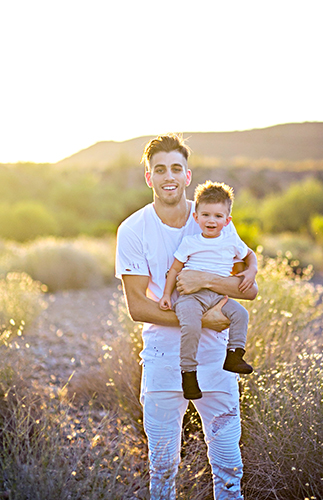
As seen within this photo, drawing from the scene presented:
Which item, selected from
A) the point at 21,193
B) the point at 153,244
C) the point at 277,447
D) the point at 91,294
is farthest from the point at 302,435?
the point at 21,193

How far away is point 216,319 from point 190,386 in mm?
419

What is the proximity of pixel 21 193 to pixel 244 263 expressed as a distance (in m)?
28.8

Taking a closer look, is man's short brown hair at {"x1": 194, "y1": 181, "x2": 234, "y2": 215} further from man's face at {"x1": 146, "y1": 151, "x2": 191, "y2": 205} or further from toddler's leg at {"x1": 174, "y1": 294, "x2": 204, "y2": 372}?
toddler's leg at {"x1": 174, "y1": 294, "x2": 204, "y2": 372}

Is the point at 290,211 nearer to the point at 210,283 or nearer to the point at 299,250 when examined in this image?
the point at 299,250

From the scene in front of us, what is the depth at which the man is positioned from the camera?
2703mm

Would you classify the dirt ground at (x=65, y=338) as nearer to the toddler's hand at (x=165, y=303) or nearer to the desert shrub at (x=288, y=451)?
the toddler's hand at (x=165, y=303)

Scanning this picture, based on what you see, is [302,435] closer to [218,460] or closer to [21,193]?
[218,460]

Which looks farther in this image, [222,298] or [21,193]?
[21,193]

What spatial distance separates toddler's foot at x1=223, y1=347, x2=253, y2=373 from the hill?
277ft

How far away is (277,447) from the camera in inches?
113

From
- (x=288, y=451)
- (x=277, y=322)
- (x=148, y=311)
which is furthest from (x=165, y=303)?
(x=277, y=322)

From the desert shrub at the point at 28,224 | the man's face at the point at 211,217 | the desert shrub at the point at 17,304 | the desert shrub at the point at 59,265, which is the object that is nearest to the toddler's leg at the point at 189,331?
the man's face at the point at 211,217

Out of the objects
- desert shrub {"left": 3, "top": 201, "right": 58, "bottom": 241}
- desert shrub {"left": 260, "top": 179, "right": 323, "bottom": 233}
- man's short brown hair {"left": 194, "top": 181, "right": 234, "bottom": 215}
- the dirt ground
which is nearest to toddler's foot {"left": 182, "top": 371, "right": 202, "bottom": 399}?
man's short brown hair {"left": 194, "top": 181, "right": 234, "bottom": 215}

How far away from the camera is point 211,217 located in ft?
9.00
